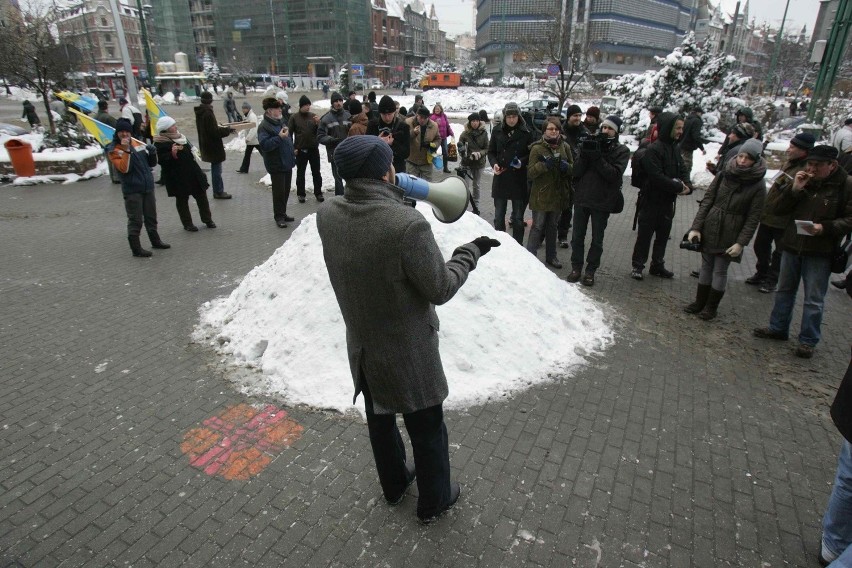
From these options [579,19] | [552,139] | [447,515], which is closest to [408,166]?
[552,139]

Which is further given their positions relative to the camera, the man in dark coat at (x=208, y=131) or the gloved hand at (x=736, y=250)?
the man in dark coat at (x=208, y=131)

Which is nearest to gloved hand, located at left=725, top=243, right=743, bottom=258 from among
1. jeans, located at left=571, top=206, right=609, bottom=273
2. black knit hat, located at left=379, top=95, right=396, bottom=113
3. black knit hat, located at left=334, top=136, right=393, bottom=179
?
jeans, located at left=571, top=206, right=609, bottom=273

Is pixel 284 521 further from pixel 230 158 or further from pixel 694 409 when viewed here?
pixel 230 158

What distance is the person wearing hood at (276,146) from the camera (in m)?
8.36

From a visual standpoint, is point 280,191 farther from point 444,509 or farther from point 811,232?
point 811,232

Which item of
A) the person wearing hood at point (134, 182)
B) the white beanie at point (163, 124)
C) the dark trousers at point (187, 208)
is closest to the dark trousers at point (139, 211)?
the person wearing hood at point (134, 182)

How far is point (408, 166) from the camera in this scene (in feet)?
29.7

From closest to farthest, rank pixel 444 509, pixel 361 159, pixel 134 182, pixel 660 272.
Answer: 1. pixel 361 159
2. pixel 444 509
3. pixel 660 272
4. pixel 134 182

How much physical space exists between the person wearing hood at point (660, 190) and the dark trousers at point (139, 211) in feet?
22.4

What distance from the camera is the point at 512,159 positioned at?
22.4 ft

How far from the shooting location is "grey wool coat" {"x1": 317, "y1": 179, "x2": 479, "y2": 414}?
2.09m

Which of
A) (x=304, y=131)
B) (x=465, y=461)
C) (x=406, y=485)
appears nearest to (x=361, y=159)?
(x=406, y=485)

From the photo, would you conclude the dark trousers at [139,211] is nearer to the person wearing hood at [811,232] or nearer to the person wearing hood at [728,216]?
the person wearing hood at [728,216]

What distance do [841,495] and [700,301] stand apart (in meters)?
3.35
